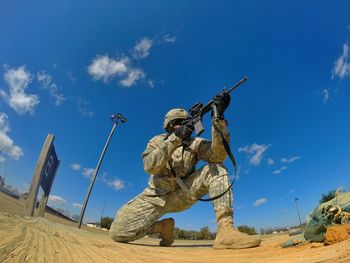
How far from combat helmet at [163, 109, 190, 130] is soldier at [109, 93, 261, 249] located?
254 mm

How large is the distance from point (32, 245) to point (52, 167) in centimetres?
528

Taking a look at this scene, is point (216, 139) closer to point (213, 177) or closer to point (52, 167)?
point (213, 177)

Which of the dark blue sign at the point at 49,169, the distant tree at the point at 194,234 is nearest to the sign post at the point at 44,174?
the dark blue sign at the point at 49,169

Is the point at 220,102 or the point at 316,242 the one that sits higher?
the point at 220,102

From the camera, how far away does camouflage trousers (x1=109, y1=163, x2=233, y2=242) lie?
3075 millimetres

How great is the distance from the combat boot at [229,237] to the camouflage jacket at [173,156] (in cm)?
88

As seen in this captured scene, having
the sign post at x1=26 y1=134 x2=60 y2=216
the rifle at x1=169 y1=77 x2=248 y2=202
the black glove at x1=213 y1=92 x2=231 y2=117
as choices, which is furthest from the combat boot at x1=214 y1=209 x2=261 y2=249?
the sign post at x1=26 y1=134 x2=60 y2=216

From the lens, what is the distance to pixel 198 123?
334 centimetres

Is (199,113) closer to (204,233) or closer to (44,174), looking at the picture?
(44,174)

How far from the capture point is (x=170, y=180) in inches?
134

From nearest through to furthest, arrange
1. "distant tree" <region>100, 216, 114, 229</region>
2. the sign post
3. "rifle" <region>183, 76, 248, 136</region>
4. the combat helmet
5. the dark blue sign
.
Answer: "rifle" <region>183, 76, 248, 136</region>, the combat helmet, the sign post, the dark blue sign, "distant tree" <region>100, 216, 114, 229</region>

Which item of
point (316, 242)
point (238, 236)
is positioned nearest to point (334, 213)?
point (316, 242)

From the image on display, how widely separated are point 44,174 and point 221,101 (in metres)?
4.12

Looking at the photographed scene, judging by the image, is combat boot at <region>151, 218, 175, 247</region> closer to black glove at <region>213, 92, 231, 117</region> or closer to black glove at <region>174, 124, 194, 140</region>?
black glove at <region>174, 124, 194, 140</region>
